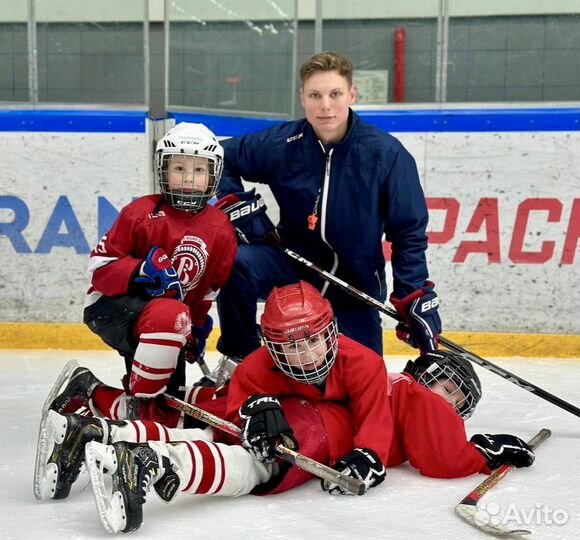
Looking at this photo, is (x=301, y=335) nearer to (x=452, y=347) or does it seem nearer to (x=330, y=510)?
(x=330, y=510)

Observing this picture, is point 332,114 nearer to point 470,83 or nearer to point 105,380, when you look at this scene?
point 105,380

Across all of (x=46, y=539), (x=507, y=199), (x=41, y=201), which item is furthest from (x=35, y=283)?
(x=46, y=539)

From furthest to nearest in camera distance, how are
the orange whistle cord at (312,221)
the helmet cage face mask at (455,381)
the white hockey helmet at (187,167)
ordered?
the orange whistle cord at (312,221)
the white hockey helmet at (187,167)
the helmet cage face mask at (455,381)

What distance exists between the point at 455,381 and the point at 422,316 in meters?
0.23

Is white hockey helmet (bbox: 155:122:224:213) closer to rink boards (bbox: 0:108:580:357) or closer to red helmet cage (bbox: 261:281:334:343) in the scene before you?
red helmet cage (bbox: 261:281:334:343)

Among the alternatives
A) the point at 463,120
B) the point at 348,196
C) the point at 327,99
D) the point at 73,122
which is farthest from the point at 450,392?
the point at 73,122

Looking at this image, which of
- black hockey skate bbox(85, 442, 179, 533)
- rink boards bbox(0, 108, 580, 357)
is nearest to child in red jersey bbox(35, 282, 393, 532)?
black hockey skate bbox(85, 442, 179, 533)

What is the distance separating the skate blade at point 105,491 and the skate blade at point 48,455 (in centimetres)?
19

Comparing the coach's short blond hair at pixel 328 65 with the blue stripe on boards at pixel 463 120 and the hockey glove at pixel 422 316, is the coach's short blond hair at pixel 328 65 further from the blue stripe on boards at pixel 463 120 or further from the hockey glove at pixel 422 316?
the blue stripe on boards at pixel 463 120

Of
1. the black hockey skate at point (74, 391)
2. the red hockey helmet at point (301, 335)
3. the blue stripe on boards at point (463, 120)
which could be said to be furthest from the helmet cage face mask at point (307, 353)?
the blue stripe on boards at point (463, 120)

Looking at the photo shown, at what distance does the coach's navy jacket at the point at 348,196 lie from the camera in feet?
8.65

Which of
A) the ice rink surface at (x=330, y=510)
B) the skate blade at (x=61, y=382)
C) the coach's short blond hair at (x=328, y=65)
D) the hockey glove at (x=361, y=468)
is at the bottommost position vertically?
the ice rink surface at (x=330, y=510)

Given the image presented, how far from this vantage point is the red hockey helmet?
201 centimetres

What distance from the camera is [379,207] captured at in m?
2.69
